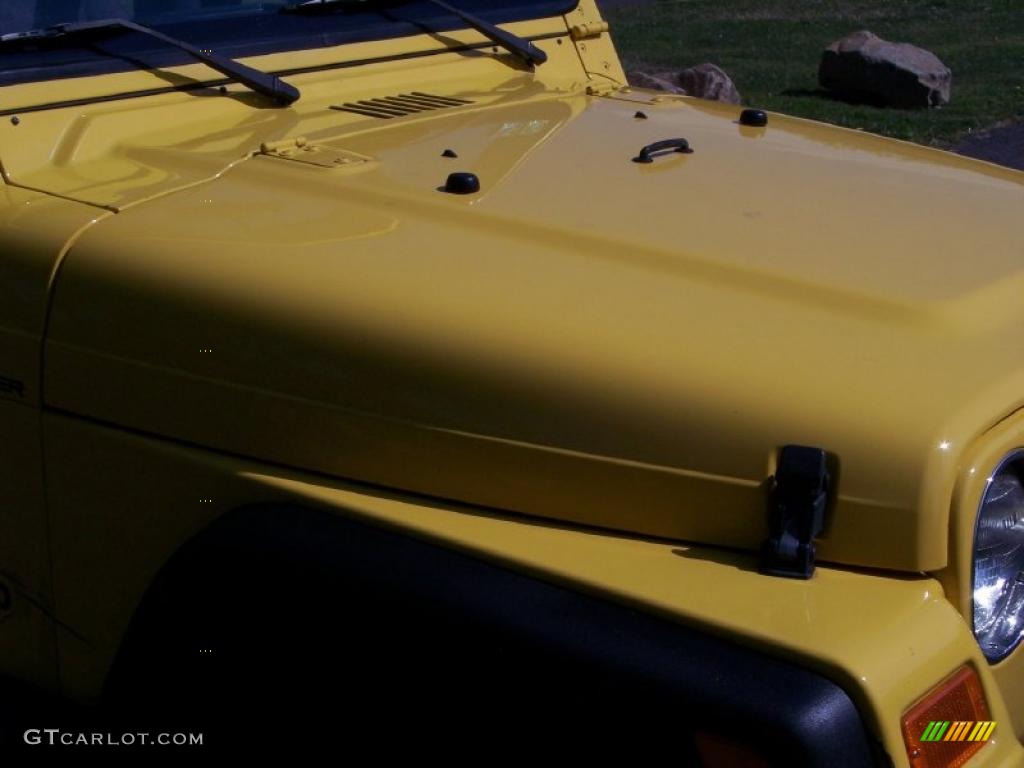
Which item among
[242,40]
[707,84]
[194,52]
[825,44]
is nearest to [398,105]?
[242,40]

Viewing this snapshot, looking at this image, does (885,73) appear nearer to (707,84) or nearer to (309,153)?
(707,84)

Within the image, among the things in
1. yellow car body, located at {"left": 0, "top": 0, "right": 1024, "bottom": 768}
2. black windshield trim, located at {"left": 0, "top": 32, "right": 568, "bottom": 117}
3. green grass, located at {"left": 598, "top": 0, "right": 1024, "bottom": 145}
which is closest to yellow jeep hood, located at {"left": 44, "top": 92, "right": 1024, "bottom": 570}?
yellow car body, located at {"left": 0, "top": 0, "right": 1024, "bottom": 768}

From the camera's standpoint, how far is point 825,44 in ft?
51.3

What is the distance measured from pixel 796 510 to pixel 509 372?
1.34 feet

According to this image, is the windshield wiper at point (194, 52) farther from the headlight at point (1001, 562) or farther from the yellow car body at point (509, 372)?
the headlight at point (1001, 562)

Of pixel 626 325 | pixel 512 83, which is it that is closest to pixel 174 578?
pixel 626 325

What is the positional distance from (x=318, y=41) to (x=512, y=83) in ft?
1.59

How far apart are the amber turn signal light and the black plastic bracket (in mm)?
205

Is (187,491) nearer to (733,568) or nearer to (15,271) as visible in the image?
(15,271)

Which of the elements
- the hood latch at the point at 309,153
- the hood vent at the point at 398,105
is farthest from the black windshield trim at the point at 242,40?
the hood latch at the point at 309,153

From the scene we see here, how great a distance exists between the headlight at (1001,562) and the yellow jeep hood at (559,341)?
3.8 inches

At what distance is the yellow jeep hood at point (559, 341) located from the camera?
1830mm

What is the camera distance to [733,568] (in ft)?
5.95

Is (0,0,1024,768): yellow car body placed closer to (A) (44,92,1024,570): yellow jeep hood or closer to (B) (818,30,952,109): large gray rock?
(A) (44,92,1024,570): yellow jeep hood
